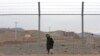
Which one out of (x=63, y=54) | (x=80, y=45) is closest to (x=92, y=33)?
(x=80, y=45)

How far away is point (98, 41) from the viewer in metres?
28.6

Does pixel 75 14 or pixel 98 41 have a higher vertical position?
pixel 75 14

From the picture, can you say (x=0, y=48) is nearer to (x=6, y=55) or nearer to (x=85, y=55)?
(x=6, y=55)

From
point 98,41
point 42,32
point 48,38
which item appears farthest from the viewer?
point 98,41

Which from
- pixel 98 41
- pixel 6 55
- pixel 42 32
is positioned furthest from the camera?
pixel 98 41

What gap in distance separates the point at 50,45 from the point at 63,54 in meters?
1.04

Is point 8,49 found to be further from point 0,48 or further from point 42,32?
point 42,32

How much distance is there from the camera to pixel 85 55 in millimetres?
21156

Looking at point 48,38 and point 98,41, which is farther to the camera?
point 98,41

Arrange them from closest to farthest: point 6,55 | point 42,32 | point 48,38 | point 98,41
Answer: point 6,55, point 48,38, point 42,32, point 98,41

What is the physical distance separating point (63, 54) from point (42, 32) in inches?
133

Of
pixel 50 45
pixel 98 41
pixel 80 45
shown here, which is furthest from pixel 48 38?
pixel 98 41

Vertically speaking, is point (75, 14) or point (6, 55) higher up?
point (75, 14)

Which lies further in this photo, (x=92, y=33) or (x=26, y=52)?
(x=92, y=33)
